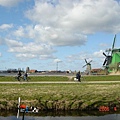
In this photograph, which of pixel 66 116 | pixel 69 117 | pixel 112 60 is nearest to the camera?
pixel 69 117

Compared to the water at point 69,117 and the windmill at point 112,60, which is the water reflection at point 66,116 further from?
the windmill at point 112,60

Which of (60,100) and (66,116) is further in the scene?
(60,100)

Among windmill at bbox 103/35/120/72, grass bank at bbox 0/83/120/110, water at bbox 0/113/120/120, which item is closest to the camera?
water at bbox 0/113/120/120

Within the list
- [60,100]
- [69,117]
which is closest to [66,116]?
[69,117]

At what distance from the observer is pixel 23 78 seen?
46844 mm

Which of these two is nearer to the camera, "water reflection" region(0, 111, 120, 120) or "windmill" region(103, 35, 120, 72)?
"water reflection" region(0, 111, 120, 120)

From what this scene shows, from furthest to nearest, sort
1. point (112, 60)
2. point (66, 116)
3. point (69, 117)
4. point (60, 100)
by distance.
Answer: point (112, 60), point (60, 100), point (66, 116), point (69, 117)

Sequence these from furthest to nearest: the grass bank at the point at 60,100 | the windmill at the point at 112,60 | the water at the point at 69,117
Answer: the windmill at the point at 112,60, the grass bank at the point at 60,100, the water at the point at 69,117

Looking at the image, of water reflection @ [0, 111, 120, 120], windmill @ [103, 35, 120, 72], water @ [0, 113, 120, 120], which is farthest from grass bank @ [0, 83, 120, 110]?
windmill @ [103, 35, 120, 72]

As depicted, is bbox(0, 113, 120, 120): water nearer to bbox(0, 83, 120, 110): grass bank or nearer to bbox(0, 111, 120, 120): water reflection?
bbox(0, 111, 120, 120): water reflection

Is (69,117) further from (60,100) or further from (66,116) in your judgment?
(60,100)

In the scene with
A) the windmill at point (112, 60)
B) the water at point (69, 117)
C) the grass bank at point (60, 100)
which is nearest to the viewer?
the water at point (69, 117)

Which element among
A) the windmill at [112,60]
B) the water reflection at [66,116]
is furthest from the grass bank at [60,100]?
the windmill at [112,60]

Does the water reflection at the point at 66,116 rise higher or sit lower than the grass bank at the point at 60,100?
lower
